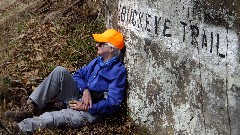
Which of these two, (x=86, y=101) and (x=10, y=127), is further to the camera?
(x=86, y=101)

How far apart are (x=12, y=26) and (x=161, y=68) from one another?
3375 millimetres

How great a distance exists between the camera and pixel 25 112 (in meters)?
5.35

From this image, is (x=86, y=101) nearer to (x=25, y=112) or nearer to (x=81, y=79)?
(x=81, y=79)

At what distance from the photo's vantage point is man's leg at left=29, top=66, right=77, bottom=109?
532cm

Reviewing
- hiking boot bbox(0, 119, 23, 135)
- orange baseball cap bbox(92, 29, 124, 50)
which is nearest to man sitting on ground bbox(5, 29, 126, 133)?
orange baseball cap bbox(92, 29, 124, 50)

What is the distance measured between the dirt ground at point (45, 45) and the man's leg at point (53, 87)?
13.9 inches

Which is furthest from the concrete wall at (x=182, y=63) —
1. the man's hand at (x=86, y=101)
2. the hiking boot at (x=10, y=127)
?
the hiking boot at (x=10, y=127)

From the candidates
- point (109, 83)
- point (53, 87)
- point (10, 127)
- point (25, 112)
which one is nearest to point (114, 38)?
point (109, 83)

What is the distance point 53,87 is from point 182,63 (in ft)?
5.30

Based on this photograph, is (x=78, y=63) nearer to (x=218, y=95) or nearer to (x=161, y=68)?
(x=161, y=68)

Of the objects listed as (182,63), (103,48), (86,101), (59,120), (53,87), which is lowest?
(59,120)

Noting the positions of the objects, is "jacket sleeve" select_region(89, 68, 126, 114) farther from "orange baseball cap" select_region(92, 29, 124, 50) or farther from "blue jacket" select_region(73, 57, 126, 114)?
"orange baseball cap" select_region(92, 29, 124, 50)

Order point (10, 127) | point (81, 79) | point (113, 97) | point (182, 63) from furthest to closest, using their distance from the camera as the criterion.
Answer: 1. point (81, 79)
2. point (113, 97)
3. point (10, 127)
4. point (182, 63)

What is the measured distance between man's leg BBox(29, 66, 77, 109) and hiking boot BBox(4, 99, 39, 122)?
72 millimetres
